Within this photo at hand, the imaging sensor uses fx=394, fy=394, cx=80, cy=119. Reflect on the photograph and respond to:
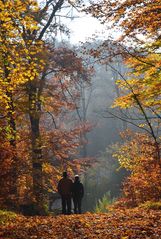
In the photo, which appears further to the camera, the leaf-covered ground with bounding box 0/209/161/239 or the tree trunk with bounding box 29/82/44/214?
the tree trunk with bounding box 29/82/44/214

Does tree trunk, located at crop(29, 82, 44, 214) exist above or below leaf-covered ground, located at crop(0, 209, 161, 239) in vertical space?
above

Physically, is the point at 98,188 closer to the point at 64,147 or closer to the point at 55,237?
the point at 64,147

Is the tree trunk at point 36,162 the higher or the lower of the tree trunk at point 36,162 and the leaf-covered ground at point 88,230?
the higher

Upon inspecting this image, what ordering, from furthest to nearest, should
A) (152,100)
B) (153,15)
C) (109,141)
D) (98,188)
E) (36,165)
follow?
(109,141), (98,188), (36,165), (152,100), (153,15)

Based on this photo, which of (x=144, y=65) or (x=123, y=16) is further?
(x=144, y=65)

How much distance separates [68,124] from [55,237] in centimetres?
4992

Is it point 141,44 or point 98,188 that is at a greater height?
point 141,44

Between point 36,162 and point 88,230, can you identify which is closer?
point 88,230

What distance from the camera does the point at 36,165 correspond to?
1809 cm

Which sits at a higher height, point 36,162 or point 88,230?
point 36,162

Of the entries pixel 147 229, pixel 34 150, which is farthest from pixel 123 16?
pixel 34 150

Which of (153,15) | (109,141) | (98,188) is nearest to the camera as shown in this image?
(153,15)

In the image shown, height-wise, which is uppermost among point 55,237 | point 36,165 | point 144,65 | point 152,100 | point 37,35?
point 37,35

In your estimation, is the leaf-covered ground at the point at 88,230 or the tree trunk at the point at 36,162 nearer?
the leaf-covered ground at the point at 88,230
